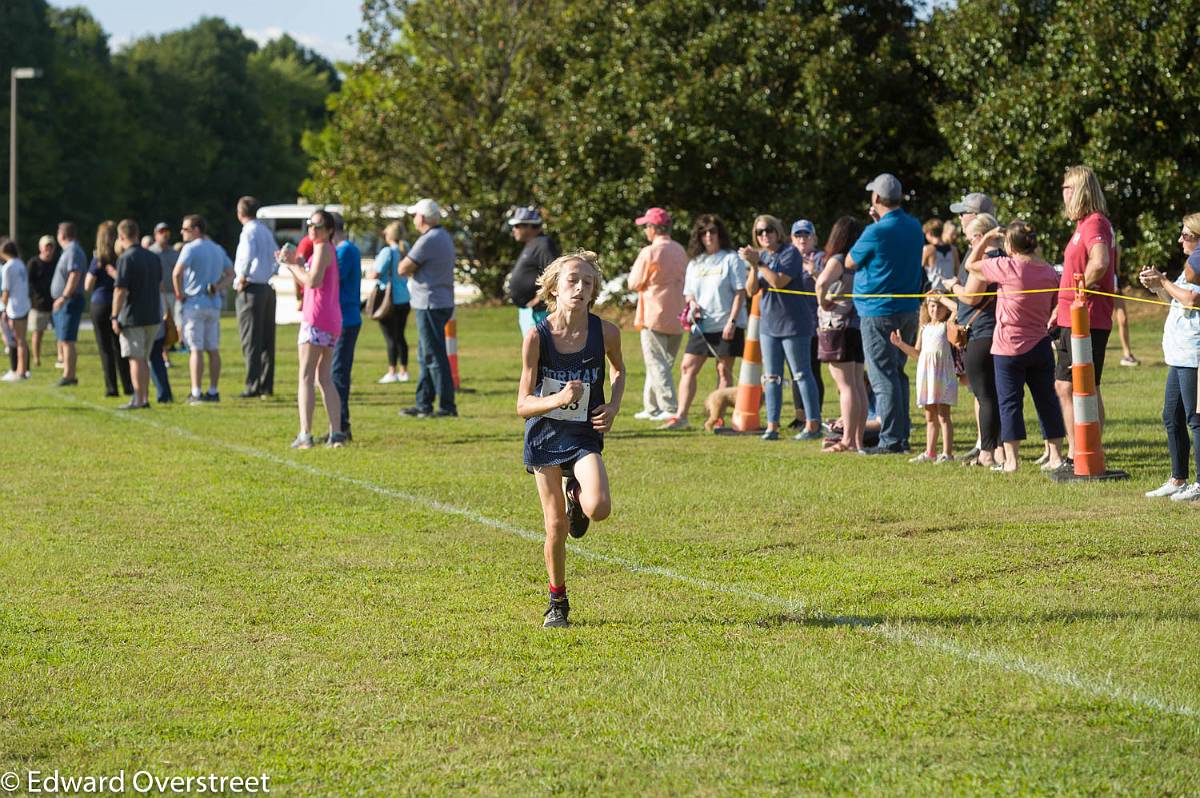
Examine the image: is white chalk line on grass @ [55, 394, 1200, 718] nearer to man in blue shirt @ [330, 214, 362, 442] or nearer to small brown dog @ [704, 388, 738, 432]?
→ man in blue shirt @ [330, 214, 362, 442]

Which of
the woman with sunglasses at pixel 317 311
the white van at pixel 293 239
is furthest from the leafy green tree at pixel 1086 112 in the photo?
the woman with sunglasses at pixel 317 311

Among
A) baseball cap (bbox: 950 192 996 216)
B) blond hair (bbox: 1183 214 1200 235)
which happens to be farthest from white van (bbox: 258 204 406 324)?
blond hair (bbox: 1183 214 1200 235)

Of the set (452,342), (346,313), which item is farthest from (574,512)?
(452,342)

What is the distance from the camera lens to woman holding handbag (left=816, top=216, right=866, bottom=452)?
12922mm

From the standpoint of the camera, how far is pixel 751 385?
1448 cm

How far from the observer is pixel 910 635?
669 cm

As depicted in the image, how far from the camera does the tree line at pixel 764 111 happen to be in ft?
93.9

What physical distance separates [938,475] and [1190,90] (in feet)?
62.1

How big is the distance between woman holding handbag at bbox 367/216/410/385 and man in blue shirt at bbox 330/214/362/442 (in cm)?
326

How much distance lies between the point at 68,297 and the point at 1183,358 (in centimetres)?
1493

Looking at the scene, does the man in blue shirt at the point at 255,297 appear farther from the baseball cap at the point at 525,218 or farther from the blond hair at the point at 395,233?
the baseball cap at the point at 525,218

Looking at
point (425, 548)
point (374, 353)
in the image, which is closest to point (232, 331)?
point (374, 353)

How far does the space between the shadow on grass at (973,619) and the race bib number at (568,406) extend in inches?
46.6

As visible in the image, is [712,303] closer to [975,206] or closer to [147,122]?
[975,206]
